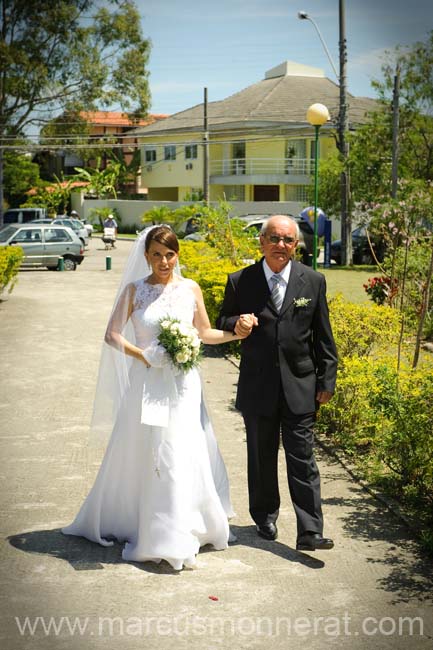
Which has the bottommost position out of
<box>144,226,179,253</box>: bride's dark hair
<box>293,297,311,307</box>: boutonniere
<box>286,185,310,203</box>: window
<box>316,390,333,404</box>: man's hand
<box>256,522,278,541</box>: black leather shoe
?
<box>256,522,278,541</box>: black leather shoe

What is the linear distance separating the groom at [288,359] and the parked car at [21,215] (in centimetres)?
4002

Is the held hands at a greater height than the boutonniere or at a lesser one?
lesser

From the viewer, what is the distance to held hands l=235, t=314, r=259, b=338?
18.0 ft

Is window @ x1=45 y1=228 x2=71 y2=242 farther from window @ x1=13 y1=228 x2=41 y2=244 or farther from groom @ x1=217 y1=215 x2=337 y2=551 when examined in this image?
groom @ x1=217 y1=215 x2=337 y2=551

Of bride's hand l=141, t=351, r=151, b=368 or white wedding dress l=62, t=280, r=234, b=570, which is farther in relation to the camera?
bride's hand l=141, t=351, r=151, b=368

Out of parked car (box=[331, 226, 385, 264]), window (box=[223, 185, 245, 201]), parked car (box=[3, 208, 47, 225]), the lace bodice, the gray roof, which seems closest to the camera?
the lace bodice

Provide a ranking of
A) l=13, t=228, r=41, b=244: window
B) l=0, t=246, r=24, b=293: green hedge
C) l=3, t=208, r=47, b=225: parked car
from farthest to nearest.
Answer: l=3, t=208, r=47, b=225: parked car, l=13, t=228, r=41, b=244: window, l=0, t=246, r=24, b=293: green hedge

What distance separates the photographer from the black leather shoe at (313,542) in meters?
5.60

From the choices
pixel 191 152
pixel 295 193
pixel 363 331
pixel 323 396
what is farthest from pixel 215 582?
pixel 191 152

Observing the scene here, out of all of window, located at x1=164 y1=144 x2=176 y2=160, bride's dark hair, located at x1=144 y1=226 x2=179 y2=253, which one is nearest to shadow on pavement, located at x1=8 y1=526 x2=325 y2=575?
bride's dark hair, located at x1=144 y1=226 x2=179 y2=253

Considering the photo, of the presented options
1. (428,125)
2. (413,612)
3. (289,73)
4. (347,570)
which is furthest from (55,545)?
(289,73)

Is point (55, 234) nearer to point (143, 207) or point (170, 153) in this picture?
point (143, 207)

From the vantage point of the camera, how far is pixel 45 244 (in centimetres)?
3178

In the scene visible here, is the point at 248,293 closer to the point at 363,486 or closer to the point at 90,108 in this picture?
the point at 363,486
